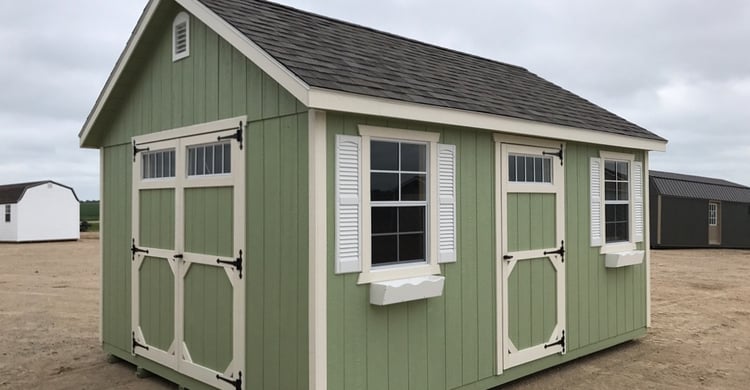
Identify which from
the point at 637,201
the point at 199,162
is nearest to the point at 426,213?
the point at 199,162

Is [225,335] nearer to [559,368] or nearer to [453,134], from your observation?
[453,134]

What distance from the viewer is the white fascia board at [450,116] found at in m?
3.76

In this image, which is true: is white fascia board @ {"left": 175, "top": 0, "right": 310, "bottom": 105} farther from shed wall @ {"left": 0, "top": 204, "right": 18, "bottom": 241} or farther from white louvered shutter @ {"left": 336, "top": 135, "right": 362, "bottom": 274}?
shed wall @ {"left": 0, "top": 204, "right": 18, "bottom": 241}

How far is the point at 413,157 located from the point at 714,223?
2066 cm

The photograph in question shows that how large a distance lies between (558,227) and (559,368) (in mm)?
1473

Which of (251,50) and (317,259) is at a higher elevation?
(251,50)

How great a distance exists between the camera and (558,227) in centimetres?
581

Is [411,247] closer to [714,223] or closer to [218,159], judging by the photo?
[218,159]

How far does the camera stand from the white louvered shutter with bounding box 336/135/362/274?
155 inches

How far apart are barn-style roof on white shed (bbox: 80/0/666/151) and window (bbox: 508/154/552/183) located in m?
0.29

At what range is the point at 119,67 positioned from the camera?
5.71 meters

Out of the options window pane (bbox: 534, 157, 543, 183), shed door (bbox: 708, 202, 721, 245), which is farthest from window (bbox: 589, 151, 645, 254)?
shed door (bbox: 708, 202, 721, 245)

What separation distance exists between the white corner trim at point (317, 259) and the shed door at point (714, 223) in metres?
21.1

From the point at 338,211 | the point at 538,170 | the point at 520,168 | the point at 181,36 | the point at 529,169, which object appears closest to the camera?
the point at 338,211
